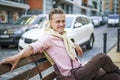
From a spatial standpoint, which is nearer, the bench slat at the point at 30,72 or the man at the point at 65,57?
the bench slat at the point at 30,72

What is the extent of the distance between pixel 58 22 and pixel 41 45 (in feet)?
1.21

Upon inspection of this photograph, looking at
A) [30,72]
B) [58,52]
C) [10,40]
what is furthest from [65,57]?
[10,40]

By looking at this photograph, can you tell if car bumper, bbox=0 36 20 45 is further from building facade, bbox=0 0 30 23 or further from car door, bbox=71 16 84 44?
building facade, bbox=0 0 30 23

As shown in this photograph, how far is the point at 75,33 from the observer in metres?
13.5

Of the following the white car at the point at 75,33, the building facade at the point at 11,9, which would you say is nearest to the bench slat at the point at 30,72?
the white car at the point at 75,33

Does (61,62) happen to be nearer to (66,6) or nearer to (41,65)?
(41,65)

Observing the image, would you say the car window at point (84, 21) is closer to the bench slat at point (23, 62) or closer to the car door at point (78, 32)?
the car door at point (78, 32)

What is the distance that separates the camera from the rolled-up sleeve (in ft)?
13.2

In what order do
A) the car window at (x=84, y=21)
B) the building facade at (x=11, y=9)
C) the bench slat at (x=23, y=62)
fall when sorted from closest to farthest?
the bench slat at (x=23, y=62), the car window at (x=84, y=21), the building facade at (x=11, y=9)

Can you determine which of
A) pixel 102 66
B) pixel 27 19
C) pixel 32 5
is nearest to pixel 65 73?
pixel 102 66

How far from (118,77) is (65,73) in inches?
24.9

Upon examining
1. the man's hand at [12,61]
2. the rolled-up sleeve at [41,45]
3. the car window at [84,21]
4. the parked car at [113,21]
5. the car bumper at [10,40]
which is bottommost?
the parked car at [113,21]

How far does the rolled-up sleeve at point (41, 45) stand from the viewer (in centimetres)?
402

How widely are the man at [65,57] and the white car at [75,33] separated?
771 centimetres
